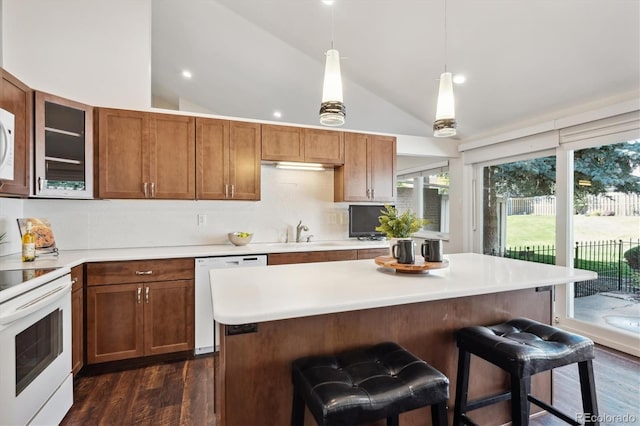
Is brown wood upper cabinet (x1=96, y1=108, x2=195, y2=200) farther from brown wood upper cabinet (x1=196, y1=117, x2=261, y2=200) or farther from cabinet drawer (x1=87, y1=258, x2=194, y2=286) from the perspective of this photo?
cabinet drawer (x1=87, y1=258, x2=194, y2=286)

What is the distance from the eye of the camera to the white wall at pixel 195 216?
10.1 ft

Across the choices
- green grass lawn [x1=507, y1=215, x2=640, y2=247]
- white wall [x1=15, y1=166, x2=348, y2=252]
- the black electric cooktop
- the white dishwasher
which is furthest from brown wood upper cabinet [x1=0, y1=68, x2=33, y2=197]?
green grass lawn [x1=507, y1=215, x2=640, y2=247]

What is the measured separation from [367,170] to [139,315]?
2.82 metres

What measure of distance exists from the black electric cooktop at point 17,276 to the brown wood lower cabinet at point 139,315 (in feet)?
2.11

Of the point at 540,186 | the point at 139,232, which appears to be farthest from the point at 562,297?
the point at 139,232

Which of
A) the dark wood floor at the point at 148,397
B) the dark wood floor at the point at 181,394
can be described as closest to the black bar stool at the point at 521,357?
the dark wood floor at the point at 181,394

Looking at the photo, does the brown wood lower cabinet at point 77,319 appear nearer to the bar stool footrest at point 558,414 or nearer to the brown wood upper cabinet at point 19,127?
the brown wood upper cabinet at point 19,127

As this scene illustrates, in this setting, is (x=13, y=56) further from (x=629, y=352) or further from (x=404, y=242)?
(x=629, y=352)

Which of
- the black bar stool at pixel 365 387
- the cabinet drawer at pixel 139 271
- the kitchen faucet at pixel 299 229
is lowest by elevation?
the black bar stool at pixel 365 387

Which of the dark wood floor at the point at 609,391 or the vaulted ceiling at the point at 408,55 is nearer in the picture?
the dark wood floor at the point at 609,391

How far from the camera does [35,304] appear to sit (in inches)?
65.3

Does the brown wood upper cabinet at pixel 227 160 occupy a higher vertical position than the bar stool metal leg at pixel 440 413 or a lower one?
higher

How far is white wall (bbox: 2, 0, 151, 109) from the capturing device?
9.33 feet

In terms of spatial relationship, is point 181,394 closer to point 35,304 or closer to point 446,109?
point 35,304
